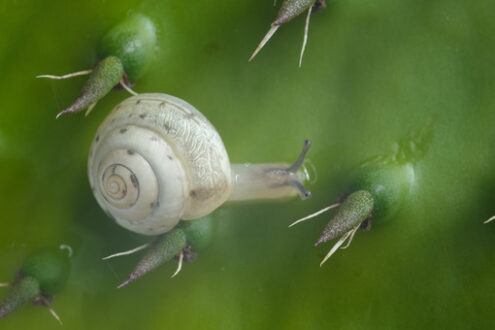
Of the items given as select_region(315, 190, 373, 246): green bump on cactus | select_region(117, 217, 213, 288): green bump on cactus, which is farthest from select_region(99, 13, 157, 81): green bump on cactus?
select_region(315, 190, 373, 246): green bump on cactus

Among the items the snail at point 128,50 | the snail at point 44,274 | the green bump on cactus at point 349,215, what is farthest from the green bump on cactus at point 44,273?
the green bump on cactus at point 349,215

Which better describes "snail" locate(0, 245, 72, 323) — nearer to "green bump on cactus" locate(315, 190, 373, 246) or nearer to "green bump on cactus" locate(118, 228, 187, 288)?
"green bump on cactus" locate(118, 228, 187, 288)

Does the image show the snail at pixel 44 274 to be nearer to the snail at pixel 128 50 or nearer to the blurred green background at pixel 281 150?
the blurred green background at pixel 281 150

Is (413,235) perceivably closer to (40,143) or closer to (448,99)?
(448,99)

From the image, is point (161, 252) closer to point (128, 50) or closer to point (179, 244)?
point (179, 244)

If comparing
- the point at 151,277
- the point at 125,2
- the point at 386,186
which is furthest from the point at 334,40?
the point at 151,277

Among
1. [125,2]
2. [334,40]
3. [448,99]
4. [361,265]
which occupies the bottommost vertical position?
[361,265]
